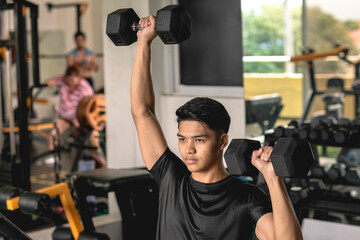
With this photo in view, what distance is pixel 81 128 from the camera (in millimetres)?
4816

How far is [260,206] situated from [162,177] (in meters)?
0.29

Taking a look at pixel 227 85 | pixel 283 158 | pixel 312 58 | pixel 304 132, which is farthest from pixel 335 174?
pixel 283 158

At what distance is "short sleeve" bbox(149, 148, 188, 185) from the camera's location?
4.59ft

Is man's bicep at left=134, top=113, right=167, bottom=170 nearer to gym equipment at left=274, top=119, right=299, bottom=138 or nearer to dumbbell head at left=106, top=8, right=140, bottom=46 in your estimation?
dumbbell head at left=106, top=8, right=140, bottom=46

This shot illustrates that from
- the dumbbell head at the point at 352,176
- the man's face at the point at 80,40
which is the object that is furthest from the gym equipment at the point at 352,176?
the man's face at the point at 80,40

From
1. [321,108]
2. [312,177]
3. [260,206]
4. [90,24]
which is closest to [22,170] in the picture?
[312,177]

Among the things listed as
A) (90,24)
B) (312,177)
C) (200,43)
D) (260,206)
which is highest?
(90,24)

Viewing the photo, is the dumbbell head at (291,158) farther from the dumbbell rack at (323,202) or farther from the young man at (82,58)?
the young man at (82,58)

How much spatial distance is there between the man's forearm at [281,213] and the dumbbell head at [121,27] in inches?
23.5

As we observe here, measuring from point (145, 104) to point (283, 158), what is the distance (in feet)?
1.77

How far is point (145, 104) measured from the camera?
1467 mm

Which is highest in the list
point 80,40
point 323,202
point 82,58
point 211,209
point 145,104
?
point 80,40

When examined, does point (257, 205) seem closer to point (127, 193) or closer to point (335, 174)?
point (127, 193)

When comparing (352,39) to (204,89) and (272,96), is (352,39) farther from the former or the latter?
(204,89)
